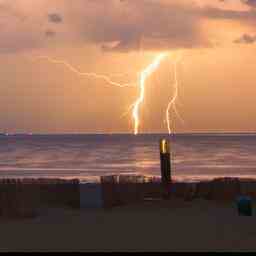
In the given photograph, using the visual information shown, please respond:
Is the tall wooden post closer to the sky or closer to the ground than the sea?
closer to the sky

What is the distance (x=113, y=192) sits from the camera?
63.4 ft

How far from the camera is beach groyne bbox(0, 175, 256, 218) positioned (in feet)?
62.4

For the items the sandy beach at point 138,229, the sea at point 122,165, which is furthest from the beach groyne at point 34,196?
the sea at point 122,165

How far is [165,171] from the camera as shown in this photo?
805 inches

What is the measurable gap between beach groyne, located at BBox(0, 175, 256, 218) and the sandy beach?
1.87ft

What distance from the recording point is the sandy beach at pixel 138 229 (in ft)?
43.3

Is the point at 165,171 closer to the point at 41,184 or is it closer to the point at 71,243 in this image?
the point at 41,184

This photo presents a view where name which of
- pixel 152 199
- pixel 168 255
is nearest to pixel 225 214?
pixel 152 199

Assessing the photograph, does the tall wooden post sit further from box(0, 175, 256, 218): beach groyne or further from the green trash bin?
the green trash bin

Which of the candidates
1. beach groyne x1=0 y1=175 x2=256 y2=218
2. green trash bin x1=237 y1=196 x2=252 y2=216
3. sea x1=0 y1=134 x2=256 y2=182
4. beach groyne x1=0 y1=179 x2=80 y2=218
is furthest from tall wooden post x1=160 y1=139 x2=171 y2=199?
→ sea x1=0 y1=134 x2=256 y2=182

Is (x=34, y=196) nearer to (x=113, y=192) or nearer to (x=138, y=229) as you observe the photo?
(x=113, y=192)

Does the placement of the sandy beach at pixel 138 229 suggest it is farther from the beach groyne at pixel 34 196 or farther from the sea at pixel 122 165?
the sea at pixel 122 165

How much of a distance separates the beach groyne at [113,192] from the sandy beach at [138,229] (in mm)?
570

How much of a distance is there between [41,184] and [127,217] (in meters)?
4.59
